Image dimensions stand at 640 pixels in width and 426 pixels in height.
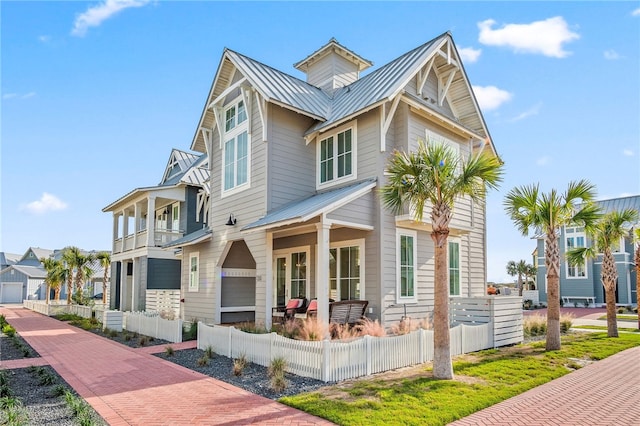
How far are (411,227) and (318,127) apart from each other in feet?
14.2

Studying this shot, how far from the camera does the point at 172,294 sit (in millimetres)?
19094

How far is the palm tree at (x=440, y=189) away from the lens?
348 inches

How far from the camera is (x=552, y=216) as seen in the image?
13.0 metres

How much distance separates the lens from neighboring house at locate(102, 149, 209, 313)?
75.7ft

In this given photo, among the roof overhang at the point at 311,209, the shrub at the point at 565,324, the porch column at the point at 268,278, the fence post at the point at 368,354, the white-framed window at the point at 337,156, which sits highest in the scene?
the white-framed window at the point at 337,156

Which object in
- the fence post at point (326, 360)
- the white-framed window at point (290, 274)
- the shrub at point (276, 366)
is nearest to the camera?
the fence post at point (326, 360)

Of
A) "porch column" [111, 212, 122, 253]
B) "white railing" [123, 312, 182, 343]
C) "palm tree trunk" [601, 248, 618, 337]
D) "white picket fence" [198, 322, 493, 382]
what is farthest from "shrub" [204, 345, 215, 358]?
"porch column" [111, 212, 122, 253]

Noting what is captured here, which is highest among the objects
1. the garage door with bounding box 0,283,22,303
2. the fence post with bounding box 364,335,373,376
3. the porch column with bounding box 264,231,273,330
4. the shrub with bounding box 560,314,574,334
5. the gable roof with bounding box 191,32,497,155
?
the gable roof with bounding box 191,32,497,155

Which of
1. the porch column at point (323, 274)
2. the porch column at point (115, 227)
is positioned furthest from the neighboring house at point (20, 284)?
the porch column at point (323, 274)

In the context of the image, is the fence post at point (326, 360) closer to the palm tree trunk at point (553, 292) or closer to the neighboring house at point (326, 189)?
the neighboring house at point (326, 189)

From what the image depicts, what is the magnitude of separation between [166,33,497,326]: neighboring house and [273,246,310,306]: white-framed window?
0.04m

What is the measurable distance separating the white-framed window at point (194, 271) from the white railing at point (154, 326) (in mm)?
1949

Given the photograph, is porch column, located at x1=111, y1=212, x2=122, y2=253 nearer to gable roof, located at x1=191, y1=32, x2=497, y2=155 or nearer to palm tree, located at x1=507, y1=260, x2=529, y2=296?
gable roof, located at x1=191, y1=32, x2=497, y2=155

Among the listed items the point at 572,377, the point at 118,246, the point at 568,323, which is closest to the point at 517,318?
the point at 572,377
